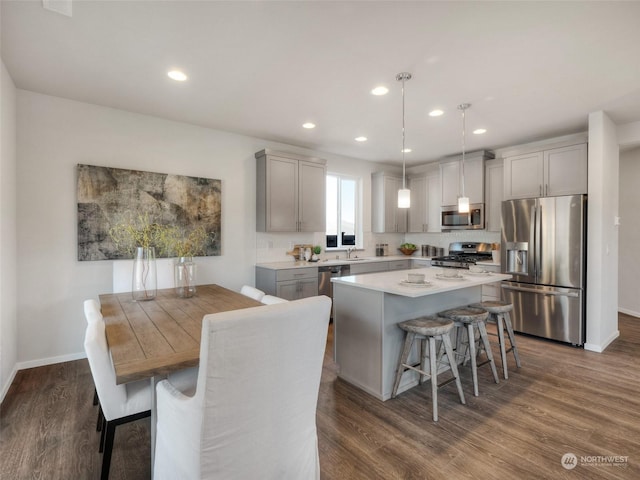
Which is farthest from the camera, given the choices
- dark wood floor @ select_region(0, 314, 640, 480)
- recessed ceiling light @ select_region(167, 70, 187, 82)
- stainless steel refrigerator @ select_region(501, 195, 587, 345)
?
stainless steel refrigerator @ select_region(501, 195, 587, 345)

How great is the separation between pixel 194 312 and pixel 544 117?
4137mm

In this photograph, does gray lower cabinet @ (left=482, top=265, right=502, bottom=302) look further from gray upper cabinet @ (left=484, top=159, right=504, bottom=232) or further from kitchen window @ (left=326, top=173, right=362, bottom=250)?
kitchen window @ (left=326, top=173, right=362, bottom=250)

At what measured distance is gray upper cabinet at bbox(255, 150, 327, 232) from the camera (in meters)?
4.27

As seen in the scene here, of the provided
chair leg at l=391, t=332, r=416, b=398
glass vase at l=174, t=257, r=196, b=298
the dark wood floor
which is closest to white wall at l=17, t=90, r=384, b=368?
the dark wood floor

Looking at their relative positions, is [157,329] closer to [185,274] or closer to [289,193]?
[185,274]

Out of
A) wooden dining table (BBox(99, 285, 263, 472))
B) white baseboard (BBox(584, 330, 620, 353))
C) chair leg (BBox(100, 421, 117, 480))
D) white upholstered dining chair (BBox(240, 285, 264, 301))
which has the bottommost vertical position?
white baseboard (BBox(584, 330, 620, 353))

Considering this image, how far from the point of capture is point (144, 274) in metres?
2.46

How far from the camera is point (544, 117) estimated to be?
3615 mm

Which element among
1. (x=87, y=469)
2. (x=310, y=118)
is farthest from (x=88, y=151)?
(x=87, y=469)

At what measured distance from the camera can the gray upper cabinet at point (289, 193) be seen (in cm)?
427

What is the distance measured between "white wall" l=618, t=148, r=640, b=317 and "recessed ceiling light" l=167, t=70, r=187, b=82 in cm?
653

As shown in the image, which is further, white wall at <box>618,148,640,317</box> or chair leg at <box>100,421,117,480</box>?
white wall at <box>618,148,640,317</box>

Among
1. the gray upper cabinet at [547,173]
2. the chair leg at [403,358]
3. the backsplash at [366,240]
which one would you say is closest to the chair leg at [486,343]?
the chair leg at [403,358]

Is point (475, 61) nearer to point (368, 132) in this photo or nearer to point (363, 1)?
point (363, 1)
